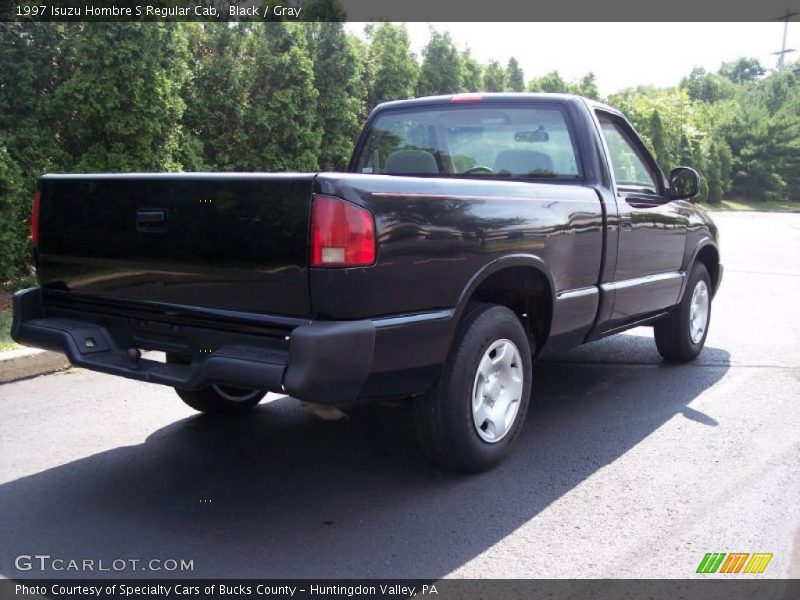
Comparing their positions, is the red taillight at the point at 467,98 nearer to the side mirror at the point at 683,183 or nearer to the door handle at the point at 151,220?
the side mirror at the point at 683,183

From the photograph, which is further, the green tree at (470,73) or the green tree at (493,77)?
the green tree at (493,77)

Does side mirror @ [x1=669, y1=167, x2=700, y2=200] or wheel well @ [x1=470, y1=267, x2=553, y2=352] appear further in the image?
side mirror @ [x1=669, y1=167, x2=700, y2=200]

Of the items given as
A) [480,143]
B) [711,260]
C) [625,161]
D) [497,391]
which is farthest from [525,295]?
[711,260]

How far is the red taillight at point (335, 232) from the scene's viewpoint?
316 centimetres

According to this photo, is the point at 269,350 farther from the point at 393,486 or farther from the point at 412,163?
the point at 412,163

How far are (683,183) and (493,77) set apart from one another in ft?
76.2

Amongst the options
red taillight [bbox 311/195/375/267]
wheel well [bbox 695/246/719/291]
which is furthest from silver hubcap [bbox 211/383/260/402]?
wheel well [bbox 695/246/719/291]

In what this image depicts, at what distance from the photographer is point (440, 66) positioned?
22.5m

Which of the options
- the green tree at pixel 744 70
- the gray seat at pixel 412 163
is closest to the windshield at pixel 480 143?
the gray seat at pixel 412 163

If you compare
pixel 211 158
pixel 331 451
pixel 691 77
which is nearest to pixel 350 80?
pixel 211 158

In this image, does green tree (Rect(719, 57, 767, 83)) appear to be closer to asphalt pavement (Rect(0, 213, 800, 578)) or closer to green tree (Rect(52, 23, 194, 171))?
green tree (Rect(52, 23, 194, 171))

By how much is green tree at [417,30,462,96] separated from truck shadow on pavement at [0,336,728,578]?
18.3m

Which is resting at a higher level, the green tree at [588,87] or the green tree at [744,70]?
the green tree at [744,70]

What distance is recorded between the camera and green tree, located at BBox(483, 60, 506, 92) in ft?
90.6
